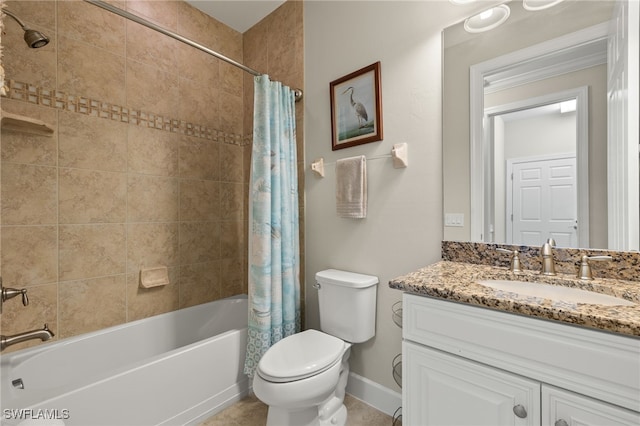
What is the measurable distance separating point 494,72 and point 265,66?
1.71m

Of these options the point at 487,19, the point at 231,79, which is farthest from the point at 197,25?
the point at 487,19

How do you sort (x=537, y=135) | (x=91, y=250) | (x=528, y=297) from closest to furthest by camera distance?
(x=528, y=297), (x=537, y=135), (x=91, y=250)

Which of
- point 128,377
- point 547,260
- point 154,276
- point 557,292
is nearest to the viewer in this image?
point 557,292

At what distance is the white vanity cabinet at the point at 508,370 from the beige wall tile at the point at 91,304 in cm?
178

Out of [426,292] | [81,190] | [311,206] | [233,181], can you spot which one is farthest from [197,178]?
[426,292]

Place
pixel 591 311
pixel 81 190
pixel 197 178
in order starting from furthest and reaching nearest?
1. pixel 197 178
2. pixel 81 190
3. pixel 591 311

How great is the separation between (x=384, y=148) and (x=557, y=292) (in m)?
1.03

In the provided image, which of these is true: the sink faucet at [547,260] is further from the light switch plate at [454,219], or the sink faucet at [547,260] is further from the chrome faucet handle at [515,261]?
the light switch plate at [454,219]

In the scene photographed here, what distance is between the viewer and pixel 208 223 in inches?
90.0

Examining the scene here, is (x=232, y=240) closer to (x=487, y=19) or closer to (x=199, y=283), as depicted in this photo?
(x=199, y=283)

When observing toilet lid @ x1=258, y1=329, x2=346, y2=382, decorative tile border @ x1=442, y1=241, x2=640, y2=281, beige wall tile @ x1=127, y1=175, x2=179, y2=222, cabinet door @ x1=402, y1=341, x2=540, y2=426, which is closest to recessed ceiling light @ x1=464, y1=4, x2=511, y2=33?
decorative tile border @ x1=442, y1=241, x2=640, y2=281

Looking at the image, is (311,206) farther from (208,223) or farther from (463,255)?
(463,255)

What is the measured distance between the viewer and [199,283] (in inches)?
87.7

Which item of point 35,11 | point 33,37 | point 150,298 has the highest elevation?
point 35,11
